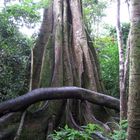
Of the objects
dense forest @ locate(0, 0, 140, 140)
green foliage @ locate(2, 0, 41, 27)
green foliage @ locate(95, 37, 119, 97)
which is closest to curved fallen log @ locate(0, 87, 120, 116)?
dense forest @ locate(0, 0, 140, 140)

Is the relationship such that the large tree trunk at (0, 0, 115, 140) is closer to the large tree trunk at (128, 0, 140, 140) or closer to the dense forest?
the dense forest

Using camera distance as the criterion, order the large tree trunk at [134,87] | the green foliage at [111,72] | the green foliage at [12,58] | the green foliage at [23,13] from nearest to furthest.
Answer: the large tree trunk at [134,87] → the green foliage at [12,58] → the green foliage at [23,13] → the green foliage at [111,72]

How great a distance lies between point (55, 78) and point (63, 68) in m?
0.44

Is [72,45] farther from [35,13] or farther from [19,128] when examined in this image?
[19,128]

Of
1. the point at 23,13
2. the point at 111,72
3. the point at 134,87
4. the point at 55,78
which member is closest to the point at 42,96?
the point at 55,78

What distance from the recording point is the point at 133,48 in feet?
8.40

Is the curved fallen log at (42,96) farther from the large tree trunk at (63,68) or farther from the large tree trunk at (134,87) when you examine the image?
the large tree trunk at (134,87)

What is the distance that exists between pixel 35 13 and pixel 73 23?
155 cm

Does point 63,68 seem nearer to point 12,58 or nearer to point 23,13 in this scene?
point 12,58

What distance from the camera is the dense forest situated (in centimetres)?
586

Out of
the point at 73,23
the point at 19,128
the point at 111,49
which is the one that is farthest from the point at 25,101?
the point at 111,49

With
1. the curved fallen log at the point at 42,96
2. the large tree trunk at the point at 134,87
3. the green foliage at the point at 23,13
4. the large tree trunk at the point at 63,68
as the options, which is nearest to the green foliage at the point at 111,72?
the large tree trunk at the point at 63,68

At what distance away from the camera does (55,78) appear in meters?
6.96

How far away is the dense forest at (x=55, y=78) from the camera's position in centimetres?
586
